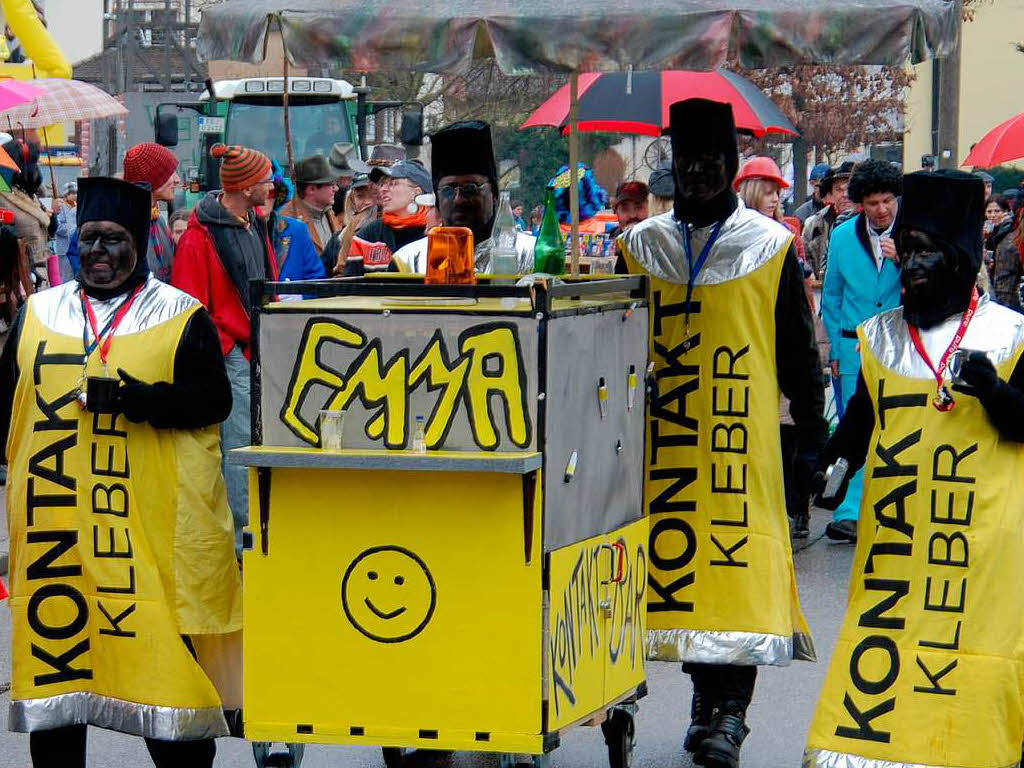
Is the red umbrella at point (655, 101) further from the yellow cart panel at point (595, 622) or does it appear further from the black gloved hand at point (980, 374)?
the black gloved hand at point (980, 374)

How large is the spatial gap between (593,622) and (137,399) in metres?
1.42

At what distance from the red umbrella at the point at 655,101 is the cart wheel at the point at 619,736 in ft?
21.8

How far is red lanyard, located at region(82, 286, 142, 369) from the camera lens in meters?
5.24

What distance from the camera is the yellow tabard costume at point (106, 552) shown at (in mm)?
5230

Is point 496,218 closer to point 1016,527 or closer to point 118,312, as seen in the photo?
point 118,312

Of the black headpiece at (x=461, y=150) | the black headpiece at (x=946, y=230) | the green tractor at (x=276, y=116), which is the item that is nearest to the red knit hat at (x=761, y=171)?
the black headpiece at (x=461, y=150)

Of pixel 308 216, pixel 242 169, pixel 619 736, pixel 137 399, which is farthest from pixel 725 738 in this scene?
pixel 308 216

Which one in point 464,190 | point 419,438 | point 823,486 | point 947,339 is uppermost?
point 464,190

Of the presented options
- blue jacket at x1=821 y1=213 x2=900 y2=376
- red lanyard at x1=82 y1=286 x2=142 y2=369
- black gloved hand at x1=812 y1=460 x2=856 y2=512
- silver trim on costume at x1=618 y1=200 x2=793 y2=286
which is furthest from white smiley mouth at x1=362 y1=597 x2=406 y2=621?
blue jacket at x1=821 y1=213 x2=900 y2=376

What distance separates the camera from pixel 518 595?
460 centimetres

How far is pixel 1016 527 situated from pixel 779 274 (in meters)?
1.33

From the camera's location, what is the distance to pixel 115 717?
17.2 feet

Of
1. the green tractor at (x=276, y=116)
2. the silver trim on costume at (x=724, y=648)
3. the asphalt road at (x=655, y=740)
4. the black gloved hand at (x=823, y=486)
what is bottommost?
the asphalt road at (x=655, y=740)

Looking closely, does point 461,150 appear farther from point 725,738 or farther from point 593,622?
point 725,738
